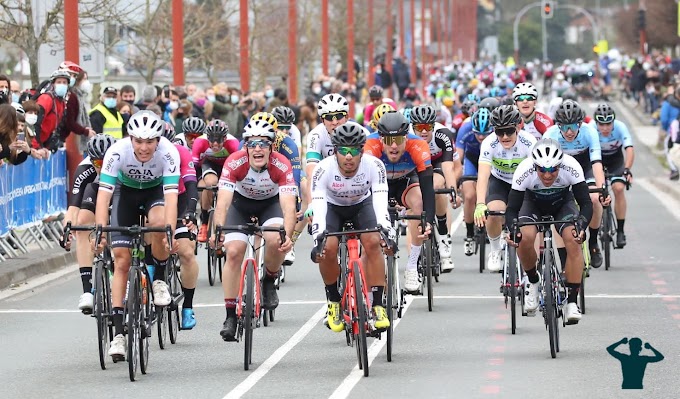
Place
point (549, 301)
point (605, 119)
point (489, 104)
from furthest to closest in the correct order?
point (489, 104) → point (605, 119) → point (549, 301)

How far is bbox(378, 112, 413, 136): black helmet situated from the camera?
14.3 meters

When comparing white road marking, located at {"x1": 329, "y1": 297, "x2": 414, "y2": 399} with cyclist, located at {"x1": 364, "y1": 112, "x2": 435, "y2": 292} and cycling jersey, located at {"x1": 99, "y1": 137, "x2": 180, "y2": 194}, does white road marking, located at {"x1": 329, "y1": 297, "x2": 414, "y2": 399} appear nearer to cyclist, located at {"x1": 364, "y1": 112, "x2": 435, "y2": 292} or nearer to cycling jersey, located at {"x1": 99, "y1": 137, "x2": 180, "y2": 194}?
cyclist, located at {"x1": 364, "y1": 112, "x2": 435, "y2": 292}

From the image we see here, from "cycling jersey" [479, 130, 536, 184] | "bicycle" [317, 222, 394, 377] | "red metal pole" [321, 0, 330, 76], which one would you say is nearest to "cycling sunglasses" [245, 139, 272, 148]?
"bicycle" [317, 222, 394, 377]

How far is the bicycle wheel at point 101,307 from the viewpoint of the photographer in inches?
477

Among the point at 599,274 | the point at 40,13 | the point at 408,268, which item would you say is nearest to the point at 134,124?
the point at 408,268

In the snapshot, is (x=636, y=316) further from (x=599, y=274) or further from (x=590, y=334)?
(x=599, y=274)

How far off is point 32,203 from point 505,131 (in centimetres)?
740

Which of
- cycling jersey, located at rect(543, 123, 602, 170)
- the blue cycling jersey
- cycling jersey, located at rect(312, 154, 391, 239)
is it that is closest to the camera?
cycling jersey, located at rect(312, 154, 391, 239)

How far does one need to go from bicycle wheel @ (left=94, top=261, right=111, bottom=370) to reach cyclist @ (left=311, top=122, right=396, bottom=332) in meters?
1.49

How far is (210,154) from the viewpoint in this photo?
1814 centimetres

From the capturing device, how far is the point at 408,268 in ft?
51.2

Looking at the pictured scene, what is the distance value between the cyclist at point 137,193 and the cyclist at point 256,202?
1.46ft

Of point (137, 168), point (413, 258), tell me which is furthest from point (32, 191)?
point (137, 168)

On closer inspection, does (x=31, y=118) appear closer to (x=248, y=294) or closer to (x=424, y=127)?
(x=424, y=127)
